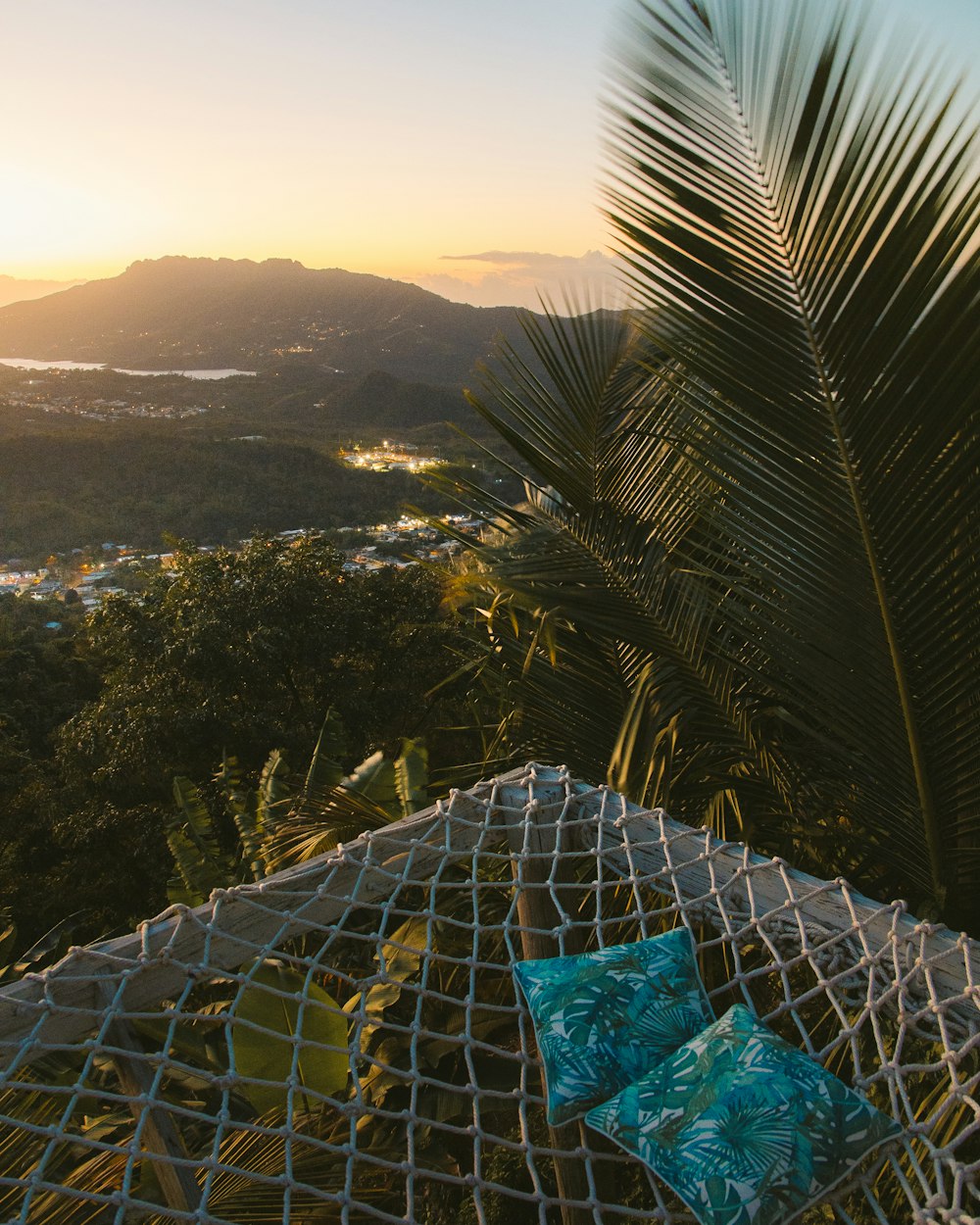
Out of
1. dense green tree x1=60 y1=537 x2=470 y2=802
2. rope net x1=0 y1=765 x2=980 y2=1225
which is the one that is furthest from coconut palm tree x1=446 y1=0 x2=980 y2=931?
dense green tree x1=60 y1=537 x2=470 y2=802

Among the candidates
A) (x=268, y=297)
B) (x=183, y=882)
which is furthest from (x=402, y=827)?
(x=268, y=297)

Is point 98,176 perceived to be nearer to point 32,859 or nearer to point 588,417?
point 32,859

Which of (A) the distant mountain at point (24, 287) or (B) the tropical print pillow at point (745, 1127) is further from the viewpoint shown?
(A) the distant mountain at point (24, 287)

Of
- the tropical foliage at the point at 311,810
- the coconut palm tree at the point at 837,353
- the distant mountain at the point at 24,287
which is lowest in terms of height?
the distant mountain at the point at 24,287

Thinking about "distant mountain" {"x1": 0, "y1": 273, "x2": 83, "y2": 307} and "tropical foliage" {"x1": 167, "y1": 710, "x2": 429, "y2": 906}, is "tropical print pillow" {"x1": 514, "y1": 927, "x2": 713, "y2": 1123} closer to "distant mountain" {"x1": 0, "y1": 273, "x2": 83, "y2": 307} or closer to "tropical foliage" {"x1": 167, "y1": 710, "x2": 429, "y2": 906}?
"tropical foliage" {"x1": 167, "y1": 710, "x2": 429, "y2": 906}

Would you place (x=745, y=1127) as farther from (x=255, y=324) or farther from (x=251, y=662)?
(x=255, y=324)

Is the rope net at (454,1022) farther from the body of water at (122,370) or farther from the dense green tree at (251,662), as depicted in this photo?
the body of water at (122,370)

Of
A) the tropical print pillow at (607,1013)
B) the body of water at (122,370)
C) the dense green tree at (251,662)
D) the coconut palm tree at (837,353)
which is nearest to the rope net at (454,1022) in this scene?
the tropical print pillow at (607,1013)
